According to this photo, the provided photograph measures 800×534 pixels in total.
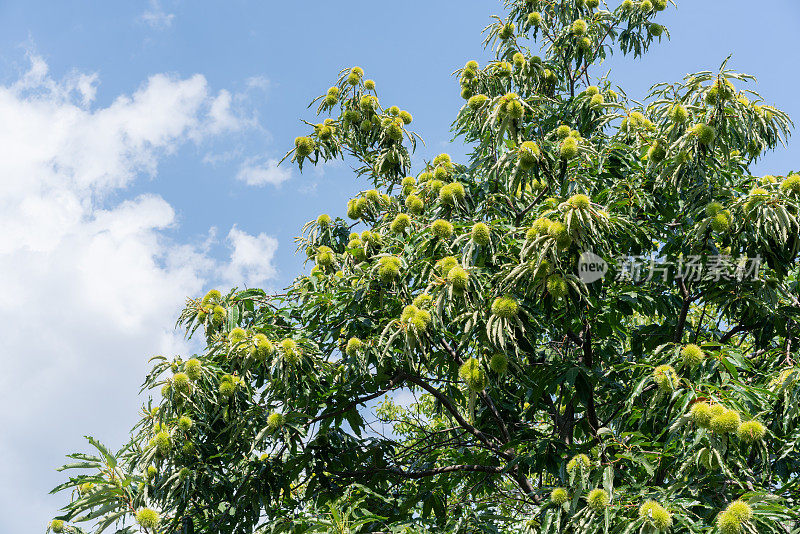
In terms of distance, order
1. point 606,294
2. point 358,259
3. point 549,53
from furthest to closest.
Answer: point 549,53, point 358,259, point 606,294

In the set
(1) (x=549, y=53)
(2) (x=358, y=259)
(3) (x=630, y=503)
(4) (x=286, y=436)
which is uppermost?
(1) (x=549, y=53)

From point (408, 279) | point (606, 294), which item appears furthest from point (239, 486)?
point (606, 294)

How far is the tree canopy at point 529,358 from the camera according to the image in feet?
10.4

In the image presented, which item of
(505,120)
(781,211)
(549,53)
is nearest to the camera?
(781,211)

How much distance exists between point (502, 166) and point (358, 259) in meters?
1.18

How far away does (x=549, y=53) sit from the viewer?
6852 mm

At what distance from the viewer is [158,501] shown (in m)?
3.71

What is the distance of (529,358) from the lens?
386 centimetres

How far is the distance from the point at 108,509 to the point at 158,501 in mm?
274

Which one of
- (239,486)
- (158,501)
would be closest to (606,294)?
(239,486)

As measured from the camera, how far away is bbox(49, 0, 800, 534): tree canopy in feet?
10.4

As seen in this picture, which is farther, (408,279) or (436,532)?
(408,279)

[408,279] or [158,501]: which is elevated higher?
[408,279]

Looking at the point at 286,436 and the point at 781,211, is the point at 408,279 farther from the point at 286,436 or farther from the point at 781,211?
the point at 781,211
